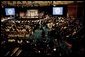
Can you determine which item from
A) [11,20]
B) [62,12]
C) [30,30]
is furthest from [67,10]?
[11,20]

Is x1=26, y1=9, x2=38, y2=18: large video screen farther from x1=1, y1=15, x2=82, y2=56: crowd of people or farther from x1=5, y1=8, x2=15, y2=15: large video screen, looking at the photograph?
x1=5, y1=8, x2=15, y2=15: large video screen

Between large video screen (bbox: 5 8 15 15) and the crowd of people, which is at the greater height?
large video screen (bbox: 5 8 15 15)

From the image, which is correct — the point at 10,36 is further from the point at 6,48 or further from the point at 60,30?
the point at 60,30

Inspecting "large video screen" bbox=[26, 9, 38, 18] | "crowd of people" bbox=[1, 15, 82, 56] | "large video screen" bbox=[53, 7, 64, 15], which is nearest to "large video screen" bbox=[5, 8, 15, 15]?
"crowd of people" bbox=[1, 15, 82, 56]

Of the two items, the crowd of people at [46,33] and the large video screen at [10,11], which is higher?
the large video screen at [10,11]

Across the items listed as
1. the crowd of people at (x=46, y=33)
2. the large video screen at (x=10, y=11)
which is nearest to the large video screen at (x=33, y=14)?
the crowd of people at (x=46, y=33)

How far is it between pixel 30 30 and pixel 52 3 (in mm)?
780

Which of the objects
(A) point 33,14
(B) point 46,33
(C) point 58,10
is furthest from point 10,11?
(C) point 58,10

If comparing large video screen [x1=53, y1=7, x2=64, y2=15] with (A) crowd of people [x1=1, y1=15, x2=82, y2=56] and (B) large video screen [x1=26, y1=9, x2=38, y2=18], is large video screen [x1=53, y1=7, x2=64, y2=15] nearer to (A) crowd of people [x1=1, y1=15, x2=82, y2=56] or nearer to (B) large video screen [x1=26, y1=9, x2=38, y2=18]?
(A) crowd of people [x1=1, y1=15, x2=82, y2=56]

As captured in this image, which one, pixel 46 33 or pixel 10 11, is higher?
pixel 10 11

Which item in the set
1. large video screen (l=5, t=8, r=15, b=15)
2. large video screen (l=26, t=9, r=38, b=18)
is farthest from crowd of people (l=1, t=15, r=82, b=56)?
large video screen (l=5, t=8, r=15, b=15)

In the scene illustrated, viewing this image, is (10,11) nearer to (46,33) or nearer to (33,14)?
(33,14)

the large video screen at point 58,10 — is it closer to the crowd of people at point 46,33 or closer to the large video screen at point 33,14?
the crowd of people at point 46,33

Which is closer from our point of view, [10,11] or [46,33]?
[10,11]
